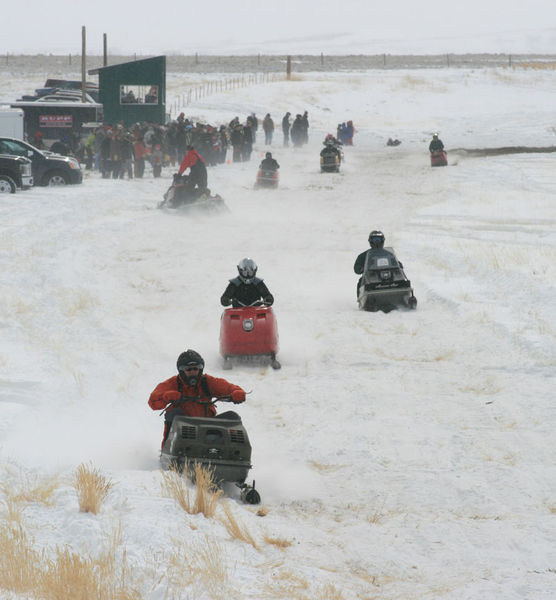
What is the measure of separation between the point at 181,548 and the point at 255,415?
3.87 m

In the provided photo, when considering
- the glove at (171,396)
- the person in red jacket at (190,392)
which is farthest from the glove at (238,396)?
the glove at (171,396)

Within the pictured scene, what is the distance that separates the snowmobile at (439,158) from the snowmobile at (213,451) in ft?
97.0

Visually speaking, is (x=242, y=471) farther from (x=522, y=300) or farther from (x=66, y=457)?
(x=522, y=300)

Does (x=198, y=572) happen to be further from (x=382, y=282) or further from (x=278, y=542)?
(x=382, y=282)

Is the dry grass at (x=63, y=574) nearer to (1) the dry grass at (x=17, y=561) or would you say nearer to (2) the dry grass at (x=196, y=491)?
(1) the dry grass at (x=17, y=561)

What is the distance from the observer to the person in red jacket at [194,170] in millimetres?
23047

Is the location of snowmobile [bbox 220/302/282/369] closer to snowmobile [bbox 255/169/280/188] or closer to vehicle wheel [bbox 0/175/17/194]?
vehicle wheel [bbox 0/175/17/194]

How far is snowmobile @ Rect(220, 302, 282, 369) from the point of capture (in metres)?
11.2

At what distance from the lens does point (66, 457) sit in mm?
7730

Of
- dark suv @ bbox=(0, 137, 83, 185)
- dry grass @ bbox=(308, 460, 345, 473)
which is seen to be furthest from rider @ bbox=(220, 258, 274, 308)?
dark suv @ bbox=(0, 137, 83, 185)

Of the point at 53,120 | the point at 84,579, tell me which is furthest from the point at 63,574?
the point at 53,120

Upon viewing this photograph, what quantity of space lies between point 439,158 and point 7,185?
17.8 meters

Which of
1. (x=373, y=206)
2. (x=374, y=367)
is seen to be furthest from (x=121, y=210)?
(x=374, y=367)

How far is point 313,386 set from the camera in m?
10.7
